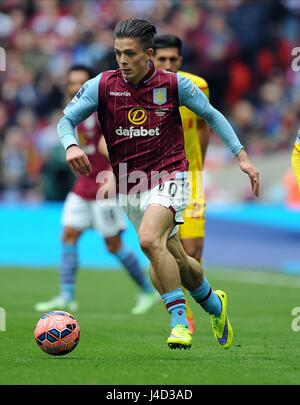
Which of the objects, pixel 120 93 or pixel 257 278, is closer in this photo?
pixel 120 93

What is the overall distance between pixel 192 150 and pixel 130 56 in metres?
2.00

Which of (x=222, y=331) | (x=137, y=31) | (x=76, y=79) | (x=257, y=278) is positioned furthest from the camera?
(x=257, y=278)

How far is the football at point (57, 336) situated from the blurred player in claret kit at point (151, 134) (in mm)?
745

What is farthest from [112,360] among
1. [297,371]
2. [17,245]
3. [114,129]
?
[17,245]

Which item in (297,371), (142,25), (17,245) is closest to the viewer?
(297,371)

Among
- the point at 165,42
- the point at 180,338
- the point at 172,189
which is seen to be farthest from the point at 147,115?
the point at 165,42

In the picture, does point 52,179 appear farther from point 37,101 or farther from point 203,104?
point 203,104

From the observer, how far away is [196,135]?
9.88 meters

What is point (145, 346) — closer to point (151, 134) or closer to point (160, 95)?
point (151, 134)

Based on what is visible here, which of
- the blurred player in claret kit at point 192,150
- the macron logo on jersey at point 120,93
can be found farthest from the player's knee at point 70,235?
the macron logo on jersey at point 120,93

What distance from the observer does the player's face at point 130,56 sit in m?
7.97

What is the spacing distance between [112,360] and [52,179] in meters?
12.3

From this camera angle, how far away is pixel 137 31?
315 inches

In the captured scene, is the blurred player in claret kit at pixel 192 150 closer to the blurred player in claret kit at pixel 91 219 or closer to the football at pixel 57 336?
the football at pixel 57 336
